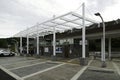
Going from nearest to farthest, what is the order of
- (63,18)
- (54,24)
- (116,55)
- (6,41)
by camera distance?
1. (63,18)
2. (54,24)
3. (116,55)
4. (6,41)

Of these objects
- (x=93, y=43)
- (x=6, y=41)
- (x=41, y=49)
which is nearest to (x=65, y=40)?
(x=41, y=49)

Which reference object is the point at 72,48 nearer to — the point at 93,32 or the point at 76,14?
the point at 93,32

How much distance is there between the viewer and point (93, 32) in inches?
949

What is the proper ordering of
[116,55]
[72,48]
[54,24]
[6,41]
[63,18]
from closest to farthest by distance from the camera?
[63,18], [54,24], [72,48], [116,55], [6,41]

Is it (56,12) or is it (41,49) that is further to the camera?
(41,49)

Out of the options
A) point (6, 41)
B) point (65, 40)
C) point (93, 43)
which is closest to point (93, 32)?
point (65, 40)

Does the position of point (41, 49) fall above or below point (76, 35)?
below

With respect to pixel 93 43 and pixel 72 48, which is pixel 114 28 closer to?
pixel 72 48

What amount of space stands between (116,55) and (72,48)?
10671 millimetres

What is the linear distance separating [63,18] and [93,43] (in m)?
27.4

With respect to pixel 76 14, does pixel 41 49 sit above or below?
below

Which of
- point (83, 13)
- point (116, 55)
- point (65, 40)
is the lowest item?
point (116, 55)

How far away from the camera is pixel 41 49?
3331 centimetres

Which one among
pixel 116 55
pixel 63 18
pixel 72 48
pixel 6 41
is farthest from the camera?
pixel 6 41
